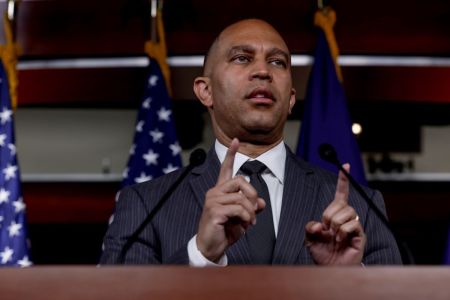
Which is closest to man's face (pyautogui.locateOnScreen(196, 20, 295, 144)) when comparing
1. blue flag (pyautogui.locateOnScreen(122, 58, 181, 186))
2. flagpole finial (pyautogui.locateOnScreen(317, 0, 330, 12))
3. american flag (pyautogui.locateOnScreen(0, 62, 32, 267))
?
Answer: blue flag (pyautogui.locateOnScreen(122, 58, 181, 186))

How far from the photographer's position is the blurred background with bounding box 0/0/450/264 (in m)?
3.07

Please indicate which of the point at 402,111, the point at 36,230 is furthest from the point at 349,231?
the point at 36,230

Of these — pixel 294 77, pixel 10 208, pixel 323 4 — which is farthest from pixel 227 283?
pixel 294 77

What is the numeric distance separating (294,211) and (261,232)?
0.10 meters

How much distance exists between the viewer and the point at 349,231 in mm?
1260

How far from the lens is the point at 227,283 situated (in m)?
0.73

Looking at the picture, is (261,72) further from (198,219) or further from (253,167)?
(198,219)

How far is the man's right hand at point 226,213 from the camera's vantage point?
1.24 m

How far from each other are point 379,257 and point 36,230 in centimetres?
255

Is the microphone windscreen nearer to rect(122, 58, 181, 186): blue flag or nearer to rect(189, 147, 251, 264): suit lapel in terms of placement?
rect(189, 147, 251, 264): suit lapel

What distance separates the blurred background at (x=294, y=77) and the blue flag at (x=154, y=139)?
347mm

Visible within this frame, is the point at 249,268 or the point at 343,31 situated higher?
the point at 343,31

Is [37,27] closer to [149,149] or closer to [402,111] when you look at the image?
[149,149]

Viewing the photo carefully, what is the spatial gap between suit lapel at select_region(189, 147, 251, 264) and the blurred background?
4.72 ft
